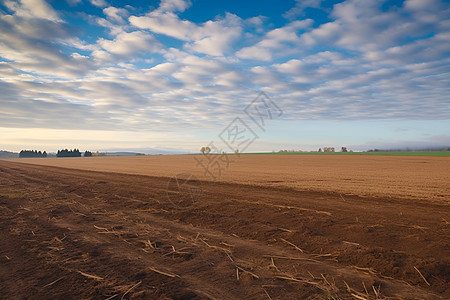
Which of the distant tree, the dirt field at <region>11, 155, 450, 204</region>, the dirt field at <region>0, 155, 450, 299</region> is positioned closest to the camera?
the dirt field at <region>0, 155, 450, 299</region>

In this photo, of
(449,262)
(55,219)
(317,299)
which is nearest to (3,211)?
(55,219)

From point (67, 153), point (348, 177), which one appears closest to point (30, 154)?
point (67, 153)

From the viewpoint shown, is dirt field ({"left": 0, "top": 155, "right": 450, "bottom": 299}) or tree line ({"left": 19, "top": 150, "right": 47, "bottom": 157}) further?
tree line ({"left": 19, "top": 150, "right": 47, "bottom": 157})

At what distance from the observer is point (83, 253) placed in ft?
18.4

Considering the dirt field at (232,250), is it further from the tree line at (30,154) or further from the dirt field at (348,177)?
the tree line at (30,154)

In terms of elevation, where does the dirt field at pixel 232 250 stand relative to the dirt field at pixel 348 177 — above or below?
below

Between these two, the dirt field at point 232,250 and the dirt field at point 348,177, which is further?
the dirt field at point 348,177

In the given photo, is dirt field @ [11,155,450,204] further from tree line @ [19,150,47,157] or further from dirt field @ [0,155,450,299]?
tree line @ [19,150,47,157]

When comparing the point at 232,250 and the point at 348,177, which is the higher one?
the point at 348,177

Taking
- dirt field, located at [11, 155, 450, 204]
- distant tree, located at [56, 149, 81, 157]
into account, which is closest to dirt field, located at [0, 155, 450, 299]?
dirt field, located at [11, 155, 450, 204]

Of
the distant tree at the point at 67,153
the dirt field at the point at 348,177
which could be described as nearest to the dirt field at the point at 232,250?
the dirt field at the point at 348,177

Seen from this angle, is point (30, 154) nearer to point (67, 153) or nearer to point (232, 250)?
point (67, 153)

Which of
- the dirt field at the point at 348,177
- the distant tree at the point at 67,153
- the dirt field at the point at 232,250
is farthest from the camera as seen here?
the distant tree at the point at 67,153

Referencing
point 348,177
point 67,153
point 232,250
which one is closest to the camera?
point 232,250
